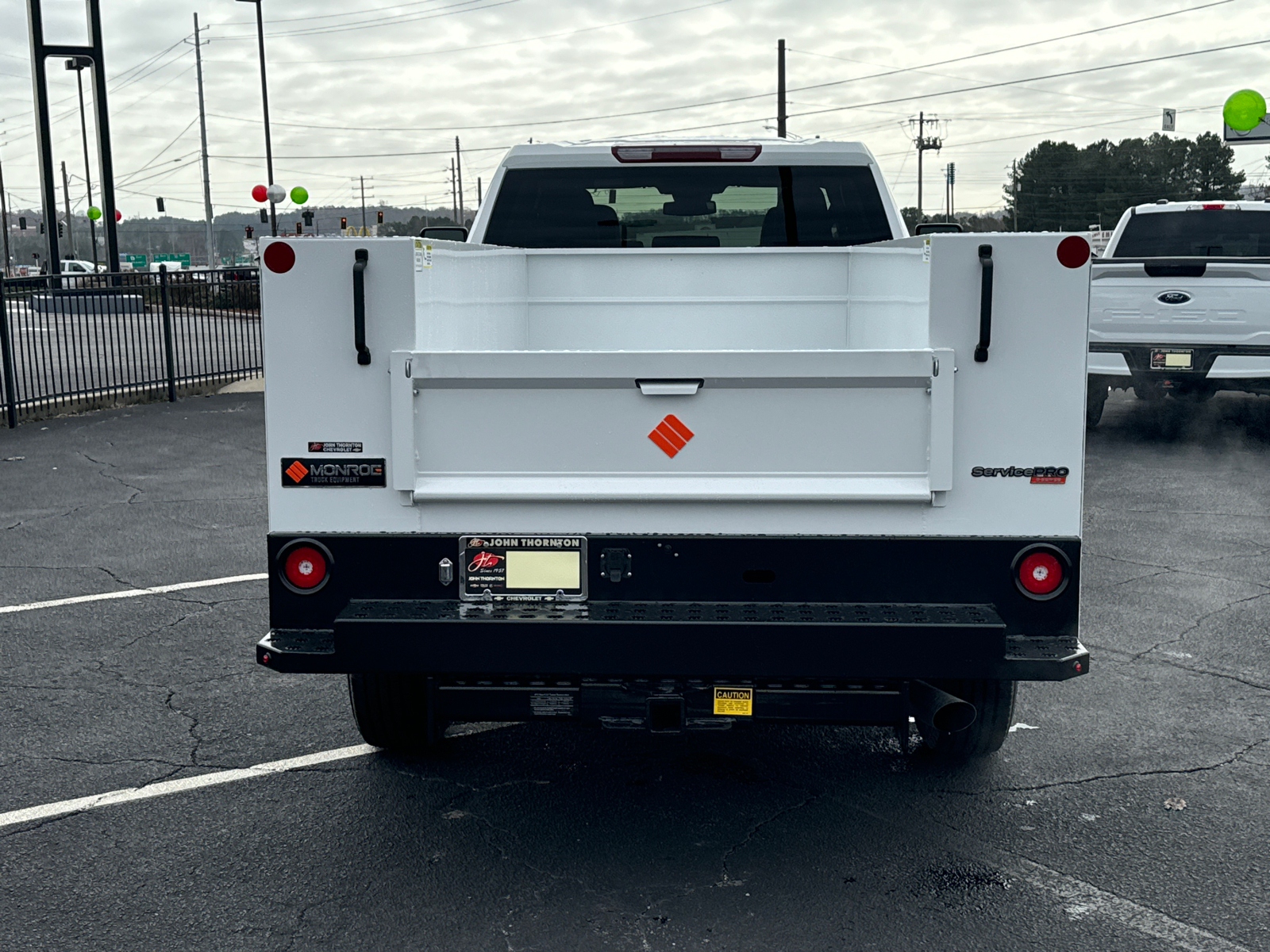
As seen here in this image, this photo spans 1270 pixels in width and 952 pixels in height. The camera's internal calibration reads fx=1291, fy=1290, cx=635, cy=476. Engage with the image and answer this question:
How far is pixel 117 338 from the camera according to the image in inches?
680

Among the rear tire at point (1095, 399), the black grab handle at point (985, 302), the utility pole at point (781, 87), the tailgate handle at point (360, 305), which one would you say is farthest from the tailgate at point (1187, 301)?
the utility pole at point (781, 87)

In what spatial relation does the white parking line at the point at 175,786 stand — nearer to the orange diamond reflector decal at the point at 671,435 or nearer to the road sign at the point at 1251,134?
the orange diamond reflector decal at the point at 671,435

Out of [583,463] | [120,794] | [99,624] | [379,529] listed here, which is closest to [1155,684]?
[583,463]

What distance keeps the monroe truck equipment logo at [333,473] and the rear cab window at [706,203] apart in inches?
103

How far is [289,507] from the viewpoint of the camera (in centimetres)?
392

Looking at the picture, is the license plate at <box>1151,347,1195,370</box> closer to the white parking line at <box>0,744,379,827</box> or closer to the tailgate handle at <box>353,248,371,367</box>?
the white parking line at <box>0,744,379,827</box>

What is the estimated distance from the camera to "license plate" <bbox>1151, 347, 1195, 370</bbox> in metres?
11.9

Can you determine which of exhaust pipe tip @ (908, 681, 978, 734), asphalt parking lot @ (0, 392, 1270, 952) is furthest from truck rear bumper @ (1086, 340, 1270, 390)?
exhaust pipe tip @ (908, 681, 978, 734)

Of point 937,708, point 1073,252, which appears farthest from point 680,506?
point 1073,252

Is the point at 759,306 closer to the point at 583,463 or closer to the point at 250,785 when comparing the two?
the point at 583,463

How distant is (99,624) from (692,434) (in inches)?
166

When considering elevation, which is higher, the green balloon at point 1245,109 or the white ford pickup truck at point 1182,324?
the green balloon at point 1245,109

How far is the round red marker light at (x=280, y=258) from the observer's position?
150 inches

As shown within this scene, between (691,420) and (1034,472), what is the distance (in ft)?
3.36
